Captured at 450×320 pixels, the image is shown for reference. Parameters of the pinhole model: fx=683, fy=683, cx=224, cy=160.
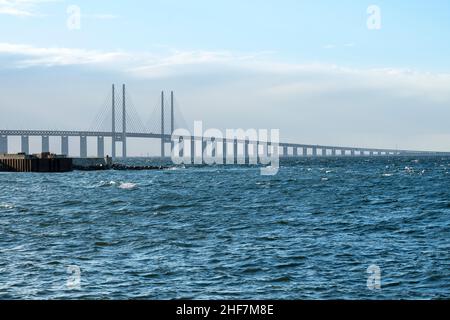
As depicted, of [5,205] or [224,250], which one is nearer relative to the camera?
[224,250]

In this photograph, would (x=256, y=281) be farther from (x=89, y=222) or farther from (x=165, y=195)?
(x=165, y=195)

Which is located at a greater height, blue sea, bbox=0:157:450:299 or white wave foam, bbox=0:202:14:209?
blue sea, bbox=0:157:450:299

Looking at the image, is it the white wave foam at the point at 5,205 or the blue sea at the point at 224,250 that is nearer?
the blue sea at the point at 224,250

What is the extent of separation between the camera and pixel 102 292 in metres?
18.6

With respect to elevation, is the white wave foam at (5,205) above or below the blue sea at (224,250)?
below

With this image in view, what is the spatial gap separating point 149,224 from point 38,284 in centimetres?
1737

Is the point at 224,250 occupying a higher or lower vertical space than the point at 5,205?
higher

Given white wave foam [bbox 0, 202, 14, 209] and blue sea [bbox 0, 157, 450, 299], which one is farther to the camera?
white wave foam [bbox 0, 202, 14, 209]

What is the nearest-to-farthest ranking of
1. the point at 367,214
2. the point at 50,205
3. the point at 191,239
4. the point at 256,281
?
1. the point at 256,281
2. the point at 191,239
3. the point at 367,214
4. the point at 50,205

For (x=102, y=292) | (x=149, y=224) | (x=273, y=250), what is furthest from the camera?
(x=149, y=224)

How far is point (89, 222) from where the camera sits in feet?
125
